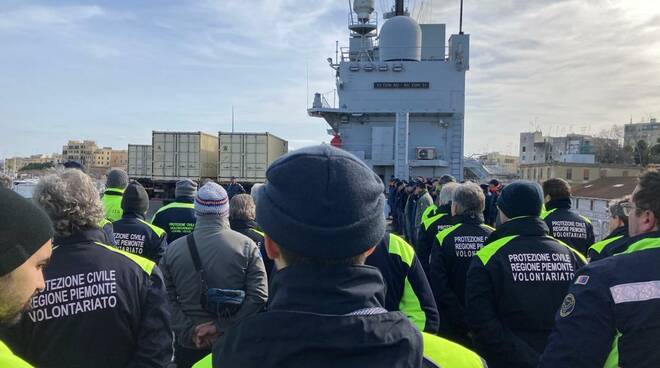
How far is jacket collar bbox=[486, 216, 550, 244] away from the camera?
125 inches

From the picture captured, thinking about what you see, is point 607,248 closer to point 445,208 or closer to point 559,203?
point 559,203

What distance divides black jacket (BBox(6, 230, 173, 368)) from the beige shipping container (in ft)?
87.0

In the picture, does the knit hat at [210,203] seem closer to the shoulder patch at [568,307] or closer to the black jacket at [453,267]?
the black jacket at [453,267]

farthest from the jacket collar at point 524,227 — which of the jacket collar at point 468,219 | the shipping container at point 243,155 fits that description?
the shipping container at point 243,155

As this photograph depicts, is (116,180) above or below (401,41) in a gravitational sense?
below

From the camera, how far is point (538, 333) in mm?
3049

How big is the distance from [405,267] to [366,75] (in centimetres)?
2091

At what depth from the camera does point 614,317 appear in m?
1.91

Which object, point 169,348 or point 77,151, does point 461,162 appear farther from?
point 77,151

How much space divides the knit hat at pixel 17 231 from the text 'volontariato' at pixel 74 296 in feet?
2.85

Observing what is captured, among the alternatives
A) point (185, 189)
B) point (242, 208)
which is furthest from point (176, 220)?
point (242, 208)

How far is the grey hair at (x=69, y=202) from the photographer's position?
2.39m

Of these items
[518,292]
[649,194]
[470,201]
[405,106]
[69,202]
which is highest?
[405,106]

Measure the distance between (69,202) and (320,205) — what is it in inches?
73.2
